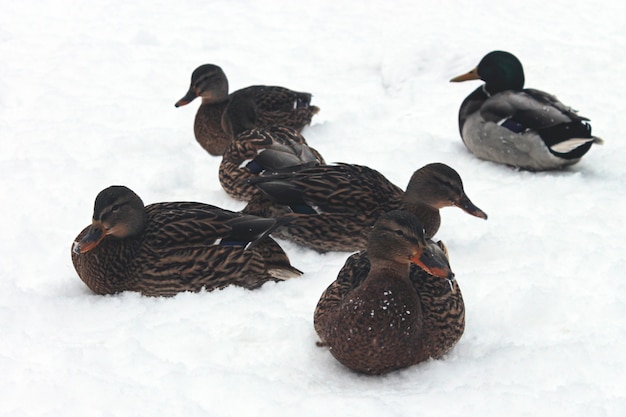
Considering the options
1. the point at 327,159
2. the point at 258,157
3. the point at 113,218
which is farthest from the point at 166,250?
the point at 327,159

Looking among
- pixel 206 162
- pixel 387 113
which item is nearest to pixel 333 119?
pixel 387 113

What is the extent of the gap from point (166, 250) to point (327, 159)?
262 cm

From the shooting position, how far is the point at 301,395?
11.4 ft

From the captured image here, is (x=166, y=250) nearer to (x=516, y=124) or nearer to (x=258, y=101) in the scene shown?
(x=258, y=101)

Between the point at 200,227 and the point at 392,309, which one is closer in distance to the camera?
the point at 392,309

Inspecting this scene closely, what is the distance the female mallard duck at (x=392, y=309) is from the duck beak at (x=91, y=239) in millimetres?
1338

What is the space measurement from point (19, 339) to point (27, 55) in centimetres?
611

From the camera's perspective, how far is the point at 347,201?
5402 mm

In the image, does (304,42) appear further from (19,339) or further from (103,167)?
(19,339)

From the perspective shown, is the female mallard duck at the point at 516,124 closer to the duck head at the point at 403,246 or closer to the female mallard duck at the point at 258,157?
the female mallard duck at the point at 258,157

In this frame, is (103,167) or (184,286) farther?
(103,167)

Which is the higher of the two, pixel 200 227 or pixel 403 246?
pixel 403 246

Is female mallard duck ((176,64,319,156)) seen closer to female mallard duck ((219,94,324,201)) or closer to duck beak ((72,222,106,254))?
female mallard duck ((219,94,324,201))

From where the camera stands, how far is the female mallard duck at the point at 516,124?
6.75m
